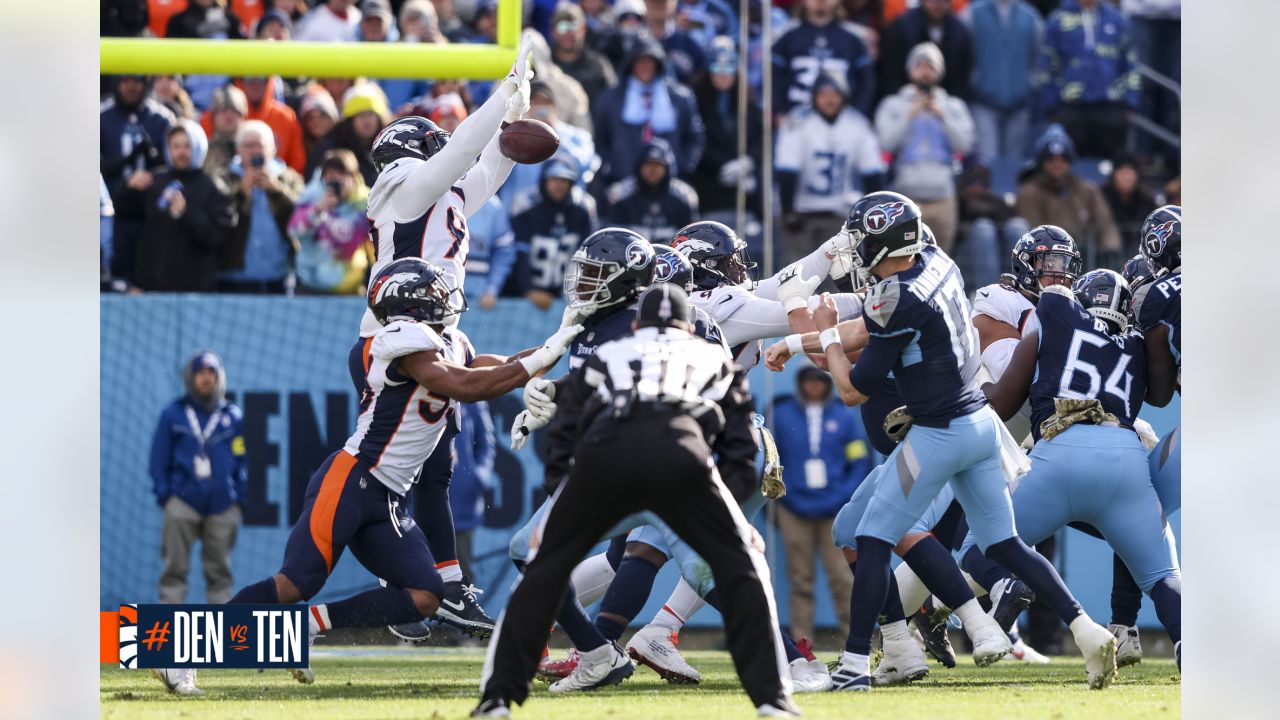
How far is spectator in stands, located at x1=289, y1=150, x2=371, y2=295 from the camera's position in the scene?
449 inches

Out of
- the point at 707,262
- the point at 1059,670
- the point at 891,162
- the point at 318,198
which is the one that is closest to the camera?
the point at 707,262

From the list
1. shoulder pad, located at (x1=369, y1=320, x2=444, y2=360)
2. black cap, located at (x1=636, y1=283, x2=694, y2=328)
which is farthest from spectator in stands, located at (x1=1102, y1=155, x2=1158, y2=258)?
black cap, located at (x1=636, y1=283, x2=694, y2=328)

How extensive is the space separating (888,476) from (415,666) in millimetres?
3189

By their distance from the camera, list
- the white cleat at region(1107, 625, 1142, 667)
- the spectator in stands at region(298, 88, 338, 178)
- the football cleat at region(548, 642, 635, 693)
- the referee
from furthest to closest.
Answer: the spectator in stands at region(298, 88, 338, 178) < the white cleat at region(1107, 625, 1142, 667) < the football cleat at region(548, 642, 635, 693) < the referee

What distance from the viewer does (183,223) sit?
1149 cm

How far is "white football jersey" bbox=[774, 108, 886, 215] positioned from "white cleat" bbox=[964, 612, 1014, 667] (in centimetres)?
555

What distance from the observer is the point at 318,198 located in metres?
11.4

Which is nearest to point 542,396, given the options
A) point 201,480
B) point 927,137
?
point 201,480

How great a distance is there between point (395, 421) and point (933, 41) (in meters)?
7.67

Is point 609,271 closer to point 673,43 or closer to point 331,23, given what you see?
point 331,23

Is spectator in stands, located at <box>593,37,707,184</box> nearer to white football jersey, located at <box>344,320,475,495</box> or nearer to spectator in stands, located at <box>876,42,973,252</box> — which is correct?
spectator in stands, located at <box>876,42,973,252</box>

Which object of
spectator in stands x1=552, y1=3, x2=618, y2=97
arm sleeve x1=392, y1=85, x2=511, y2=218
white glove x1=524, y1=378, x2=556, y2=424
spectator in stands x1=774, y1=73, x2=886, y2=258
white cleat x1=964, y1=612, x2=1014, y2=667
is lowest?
white cleat x1=964, y1=612, x2=1014, y2=667

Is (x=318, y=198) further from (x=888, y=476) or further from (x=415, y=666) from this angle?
(x=888, y=476)
